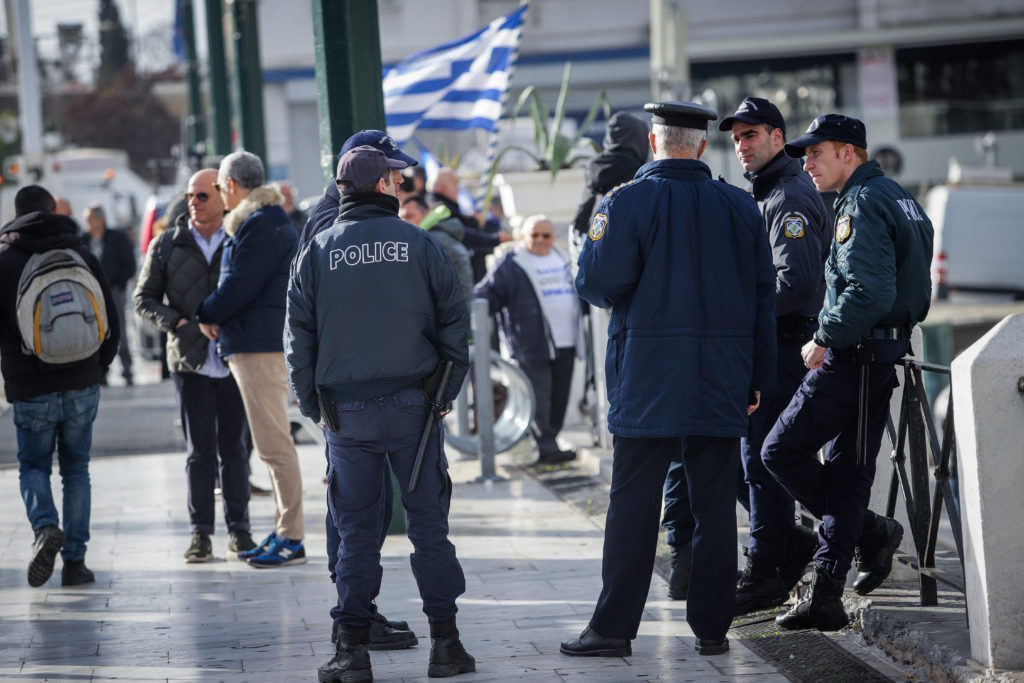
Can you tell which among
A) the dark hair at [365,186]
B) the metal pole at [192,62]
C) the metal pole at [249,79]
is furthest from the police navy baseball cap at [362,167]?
the metal pole at [192,62]

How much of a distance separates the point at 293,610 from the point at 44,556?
4.49 feet

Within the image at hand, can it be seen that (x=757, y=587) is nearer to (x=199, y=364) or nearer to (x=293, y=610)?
(x=293, y=610)

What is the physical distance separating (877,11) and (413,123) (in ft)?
97.6

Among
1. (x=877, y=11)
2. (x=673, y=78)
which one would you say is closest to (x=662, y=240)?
(x=673, y=78)

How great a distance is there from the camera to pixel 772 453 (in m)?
5.12

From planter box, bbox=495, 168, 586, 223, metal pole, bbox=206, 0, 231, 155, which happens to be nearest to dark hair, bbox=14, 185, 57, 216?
planter box, bbox=495, 168, 586, 223

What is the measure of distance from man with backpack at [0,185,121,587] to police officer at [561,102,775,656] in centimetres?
290

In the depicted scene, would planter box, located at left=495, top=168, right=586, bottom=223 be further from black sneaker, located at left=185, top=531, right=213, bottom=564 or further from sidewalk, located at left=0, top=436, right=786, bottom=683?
black sneaker, located at left=185, top=531, right=213, bottom=564

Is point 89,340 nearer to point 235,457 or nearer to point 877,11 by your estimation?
point 235,457

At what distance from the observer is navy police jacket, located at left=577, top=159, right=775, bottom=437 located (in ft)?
15.6

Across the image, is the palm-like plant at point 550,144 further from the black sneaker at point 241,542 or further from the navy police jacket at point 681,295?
the navy police jacket at point 681,295

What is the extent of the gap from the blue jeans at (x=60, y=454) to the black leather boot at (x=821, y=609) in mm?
3500

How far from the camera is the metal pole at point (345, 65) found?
23.8ft

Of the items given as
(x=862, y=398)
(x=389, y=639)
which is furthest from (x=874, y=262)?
(x=389, y=639)
